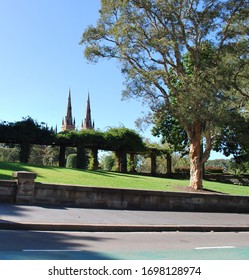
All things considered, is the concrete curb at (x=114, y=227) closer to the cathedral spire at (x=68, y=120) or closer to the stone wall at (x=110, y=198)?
the stone wall at (x=110, y=198)

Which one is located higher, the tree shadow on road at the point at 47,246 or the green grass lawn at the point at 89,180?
the green grass lawn at the point at 89,180

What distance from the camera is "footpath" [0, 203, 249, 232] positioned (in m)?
10.7

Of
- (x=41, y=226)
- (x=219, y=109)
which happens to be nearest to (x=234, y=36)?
(x=219, y=109)

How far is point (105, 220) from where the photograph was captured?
12656 mm

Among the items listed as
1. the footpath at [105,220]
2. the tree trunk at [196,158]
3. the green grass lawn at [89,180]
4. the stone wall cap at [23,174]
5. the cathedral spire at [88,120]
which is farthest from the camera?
the cathedral spire at [88,120]

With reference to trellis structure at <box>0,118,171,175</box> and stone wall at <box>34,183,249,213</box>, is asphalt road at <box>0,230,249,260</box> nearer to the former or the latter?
stone wall at <box>34,183,249,213</box>

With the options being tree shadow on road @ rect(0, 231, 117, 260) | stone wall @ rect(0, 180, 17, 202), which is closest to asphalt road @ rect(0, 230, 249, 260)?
tree shadow on road @ rect(0, 231, 117, 260)

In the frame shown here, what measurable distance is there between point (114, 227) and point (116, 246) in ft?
9.21

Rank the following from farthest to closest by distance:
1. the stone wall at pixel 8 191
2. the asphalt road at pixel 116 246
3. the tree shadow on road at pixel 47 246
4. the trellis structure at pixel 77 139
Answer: the trellis structure at pixel 77 139
the stone wall at pixel 8 191
the asphalt road at pixel 116 246
the tree shadow on road at pixel 47 246

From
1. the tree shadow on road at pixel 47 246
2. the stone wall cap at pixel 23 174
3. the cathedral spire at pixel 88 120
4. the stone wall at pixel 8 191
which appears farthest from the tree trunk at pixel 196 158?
the cathedral spire at pixel 88 120

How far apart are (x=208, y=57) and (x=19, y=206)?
1455 cm

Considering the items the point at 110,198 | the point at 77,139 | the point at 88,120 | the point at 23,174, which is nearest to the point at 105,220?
the point at 110,198

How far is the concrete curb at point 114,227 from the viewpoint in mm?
10203

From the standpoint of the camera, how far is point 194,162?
23.5m
